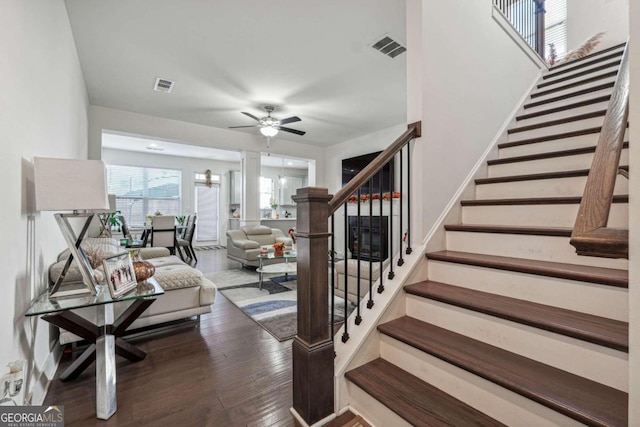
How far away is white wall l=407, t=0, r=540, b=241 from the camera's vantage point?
2020 millimetres

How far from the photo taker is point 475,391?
1239 mm

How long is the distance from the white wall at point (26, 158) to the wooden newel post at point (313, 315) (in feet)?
4.08

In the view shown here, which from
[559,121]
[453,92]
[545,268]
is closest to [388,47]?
[453,92]

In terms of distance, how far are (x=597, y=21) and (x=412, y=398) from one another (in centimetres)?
709

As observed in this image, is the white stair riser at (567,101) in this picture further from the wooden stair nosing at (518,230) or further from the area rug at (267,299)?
the area rug at (267,299)

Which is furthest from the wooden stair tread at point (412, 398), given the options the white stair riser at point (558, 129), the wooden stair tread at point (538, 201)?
the white stair riser at point (558, 129)

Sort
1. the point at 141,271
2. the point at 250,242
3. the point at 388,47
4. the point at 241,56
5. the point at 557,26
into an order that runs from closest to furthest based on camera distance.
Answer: the point at 141,271
the point at 388,47
the point at 241,56
the point at 250,242
the point at 557,26

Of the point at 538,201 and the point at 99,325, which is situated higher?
the point at 538,201

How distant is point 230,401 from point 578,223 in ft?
6.04

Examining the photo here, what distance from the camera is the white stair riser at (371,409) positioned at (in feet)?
4.20

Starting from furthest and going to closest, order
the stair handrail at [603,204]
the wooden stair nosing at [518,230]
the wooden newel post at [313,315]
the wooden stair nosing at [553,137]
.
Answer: the wooden stair nosing at [553,137]
the wooden stair nosing at [518,230]
the wooden newel post at [313,315]
the stair handrail at [603,204]

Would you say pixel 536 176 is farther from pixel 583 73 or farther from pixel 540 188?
pixel 583 73

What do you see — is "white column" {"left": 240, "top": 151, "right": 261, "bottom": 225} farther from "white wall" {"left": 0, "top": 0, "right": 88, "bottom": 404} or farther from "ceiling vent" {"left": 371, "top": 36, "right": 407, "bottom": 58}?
"white wall" {"left": 0, "top": 0, "right": 88, "bottom": 404}

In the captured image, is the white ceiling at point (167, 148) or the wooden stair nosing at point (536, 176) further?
the white ceiling at point (167, 148)
